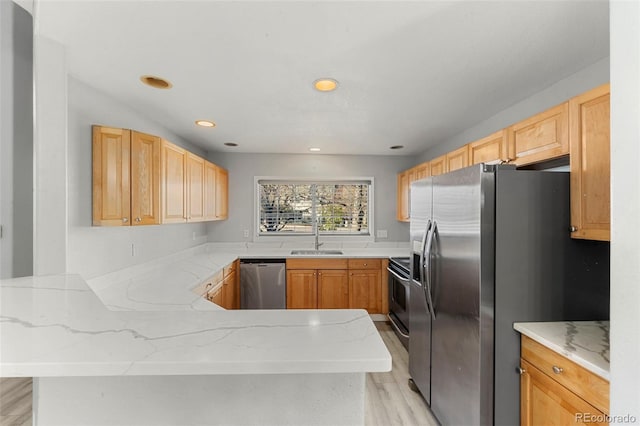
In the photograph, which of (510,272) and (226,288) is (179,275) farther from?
(510,272)

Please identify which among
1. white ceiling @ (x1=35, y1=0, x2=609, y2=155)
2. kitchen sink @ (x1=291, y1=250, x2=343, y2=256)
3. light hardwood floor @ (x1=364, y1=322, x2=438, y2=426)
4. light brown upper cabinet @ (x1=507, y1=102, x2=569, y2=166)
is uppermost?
white ceiling @ (x1=35, y1=0, x2=609, y2=155)

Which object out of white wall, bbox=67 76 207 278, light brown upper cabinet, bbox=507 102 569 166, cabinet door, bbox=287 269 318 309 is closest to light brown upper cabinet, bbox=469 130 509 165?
light brown upper cabinet, bbox=507 102 569 166

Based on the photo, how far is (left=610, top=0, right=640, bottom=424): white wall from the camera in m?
0.80

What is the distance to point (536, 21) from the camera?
125 centimetres

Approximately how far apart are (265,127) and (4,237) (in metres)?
2.01

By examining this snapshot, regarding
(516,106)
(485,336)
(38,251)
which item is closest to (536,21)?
(516,106)

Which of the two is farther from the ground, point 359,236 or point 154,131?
point 154,131

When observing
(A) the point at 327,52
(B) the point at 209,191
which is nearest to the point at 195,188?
(B) the point at 209,191

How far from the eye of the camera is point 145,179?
6.77ft

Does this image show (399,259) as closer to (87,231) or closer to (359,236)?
(359,236)

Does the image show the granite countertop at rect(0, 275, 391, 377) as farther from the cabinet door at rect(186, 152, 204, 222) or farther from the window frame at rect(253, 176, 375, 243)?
the window frame at rect(253, 176, 375, 243)

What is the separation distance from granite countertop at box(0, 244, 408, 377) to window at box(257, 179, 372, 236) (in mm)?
3199

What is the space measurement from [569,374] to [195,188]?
3.02 meters

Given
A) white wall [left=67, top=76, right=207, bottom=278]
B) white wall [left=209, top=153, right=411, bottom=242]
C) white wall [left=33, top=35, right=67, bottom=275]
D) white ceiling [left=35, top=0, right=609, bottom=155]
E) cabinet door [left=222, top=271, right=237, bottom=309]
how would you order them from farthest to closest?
white wall [left=209, top=153, right=411, bottom=242] → cabinet door [left=222, top=271, right=237, bottom=309] → white wall [left=67, top=76, right=207, bottom=278] → white wall [left=33, top=35, right=67, bottom=275] → white ceiling [left=35, top=0, right=609, bottom=155]
